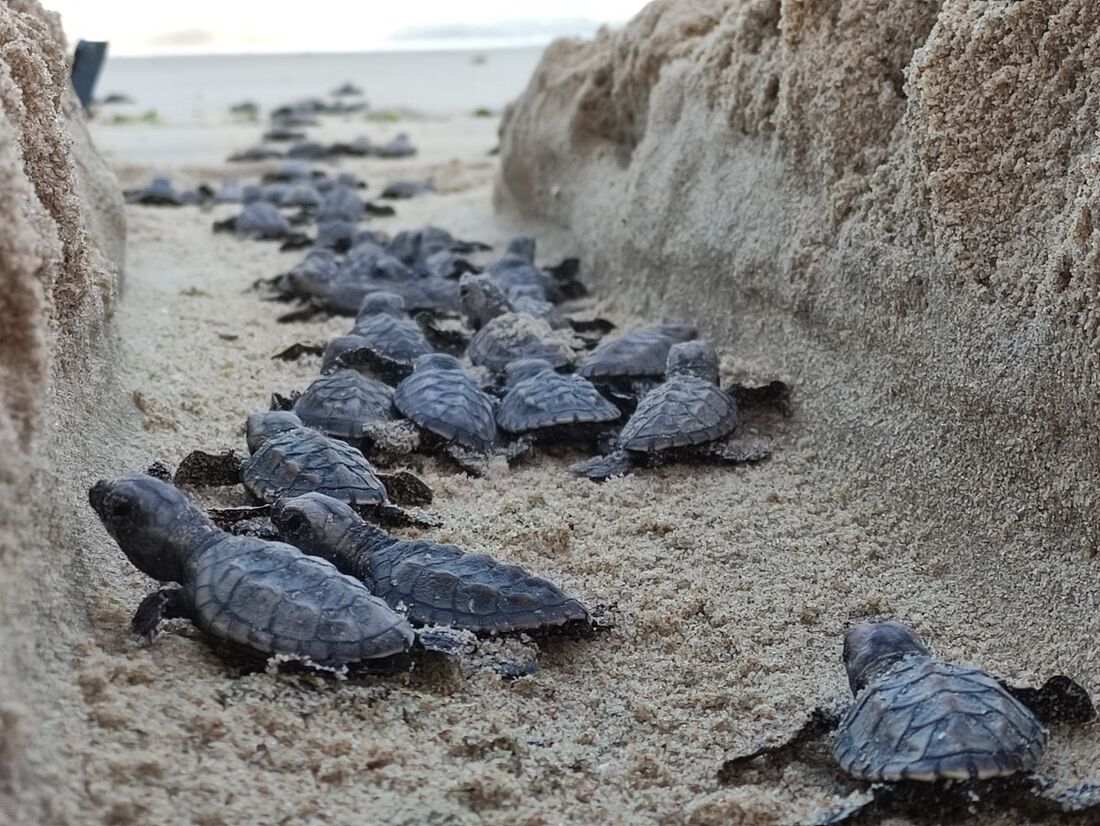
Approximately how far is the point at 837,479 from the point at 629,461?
62 cm

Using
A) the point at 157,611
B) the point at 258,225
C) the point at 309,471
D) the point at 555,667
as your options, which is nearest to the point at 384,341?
the point at 309,471

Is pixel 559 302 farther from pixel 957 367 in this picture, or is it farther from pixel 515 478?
pixel 957 367

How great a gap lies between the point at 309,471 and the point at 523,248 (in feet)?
11.1

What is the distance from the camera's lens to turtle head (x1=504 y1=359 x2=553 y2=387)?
4.07 metres

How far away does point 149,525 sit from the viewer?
2.39 m

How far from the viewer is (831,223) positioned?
3.64 m

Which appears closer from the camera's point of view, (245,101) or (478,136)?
(478,136)

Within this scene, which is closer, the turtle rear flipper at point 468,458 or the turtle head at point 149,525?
the turtle head at point 149,525

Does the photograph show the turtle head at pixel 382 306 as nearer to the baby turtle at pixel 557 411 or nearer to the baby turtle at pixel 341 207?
the baby turtle at pixel 557 411

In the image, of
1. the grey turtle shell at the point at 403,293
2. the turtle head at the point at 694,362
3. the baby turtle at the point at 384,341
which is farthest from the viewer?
the grey turtle shell at the point at 403,293

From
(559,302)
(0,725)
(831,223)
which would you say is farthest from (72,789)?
(559,302)

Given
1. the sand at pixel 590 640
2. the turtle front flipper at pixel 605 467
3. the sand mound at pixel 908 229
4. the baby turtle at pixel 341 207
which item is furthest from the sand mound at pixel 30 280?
the baby turtle at pixel 341 207

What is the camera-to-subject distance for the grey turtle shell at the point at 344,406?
359 cm

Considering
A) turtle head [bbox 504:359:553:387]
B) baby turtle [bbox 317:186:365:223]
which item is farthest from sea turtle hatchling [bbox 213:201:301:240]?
turtle head [bbox 504:359:553:387]
